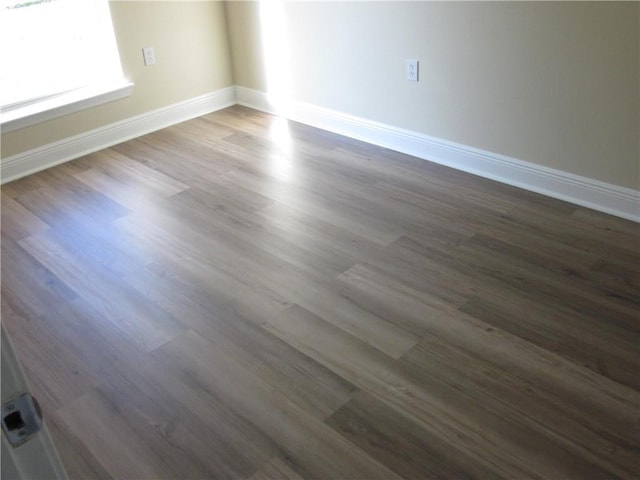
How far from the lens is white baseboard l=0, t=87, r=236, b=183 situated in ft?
11.8

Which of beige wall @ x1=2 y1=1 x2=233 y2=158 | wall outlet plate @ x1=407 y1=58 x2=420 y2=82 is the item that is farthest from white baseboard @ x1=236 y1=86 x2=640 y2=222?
beige wall @ x1=2 y1=1 x2=233 y2=158

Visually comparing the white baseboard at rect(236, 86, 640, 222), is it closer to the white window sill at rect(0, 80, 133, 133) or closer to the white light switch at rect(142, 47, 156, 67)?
the white light switch at rect(142, 47, 156, 67)

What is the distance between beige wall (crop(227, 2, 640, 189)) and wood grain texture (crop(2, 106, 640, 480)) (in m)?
0.25

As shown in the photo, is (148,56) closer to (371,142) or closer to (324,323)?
(371,142)

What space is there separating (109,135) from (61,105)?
36 cm

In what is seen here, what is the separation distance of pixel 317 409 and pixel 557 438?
2.26ft

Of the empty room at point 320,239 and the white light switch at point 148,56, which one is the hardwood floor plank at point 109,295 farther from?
the white light switch at point 148,56

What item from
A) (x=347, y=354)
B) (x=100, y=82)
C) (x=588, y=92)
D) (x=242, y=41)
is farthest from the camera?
(x=242, y=41)

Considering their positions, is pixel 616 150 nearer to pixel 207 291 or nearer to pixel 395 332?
pixel 395 332

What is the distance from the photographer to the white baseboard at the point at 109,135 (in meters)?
3.60

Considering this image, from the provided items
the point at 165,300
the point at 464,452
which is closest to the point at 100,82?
the point at 165,300

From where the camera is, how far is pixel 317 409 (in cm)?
196

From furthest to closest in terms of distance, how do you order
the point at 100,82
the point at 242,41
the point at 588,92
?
the point at 242,41 → the point at 100,82 → the point at 588,92

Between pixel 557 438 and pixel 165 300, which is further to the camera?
pixel 165 300
